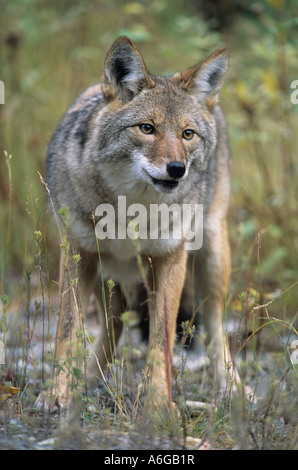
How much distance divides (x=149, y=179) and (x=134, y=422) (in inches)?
58.9

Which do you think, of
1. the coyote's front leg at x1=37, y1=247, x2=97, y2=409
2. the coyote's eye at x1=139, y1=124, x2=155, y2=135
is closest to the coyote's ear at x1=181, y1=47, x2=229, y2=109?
the coyote's eye at x1=139, y1=124, x2=155, y2=135

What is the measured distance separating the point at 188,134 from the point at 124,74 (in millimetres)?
614

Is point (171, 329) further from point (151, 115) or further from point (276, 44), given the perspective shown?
point (276, 44)

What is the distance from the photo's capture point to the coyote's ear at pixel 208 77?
4234 mm

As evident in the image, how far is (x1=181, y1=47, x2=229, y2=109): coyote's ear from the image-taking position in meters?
4.23

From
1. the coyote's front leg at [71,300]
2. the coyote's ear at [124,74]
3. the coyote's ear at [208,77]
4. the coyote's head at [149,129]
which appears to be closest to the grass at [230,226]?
the coyote's front leg at [71,300]

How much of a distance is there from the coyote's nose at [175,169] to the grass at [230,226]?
2.61ft

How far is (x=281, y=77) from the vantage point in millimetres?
6949

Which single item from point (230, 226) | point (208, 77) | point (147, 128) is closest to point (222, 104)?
point (230, 226)

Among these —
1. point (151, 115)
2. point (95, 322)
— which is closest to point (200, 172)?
point (151, 115)

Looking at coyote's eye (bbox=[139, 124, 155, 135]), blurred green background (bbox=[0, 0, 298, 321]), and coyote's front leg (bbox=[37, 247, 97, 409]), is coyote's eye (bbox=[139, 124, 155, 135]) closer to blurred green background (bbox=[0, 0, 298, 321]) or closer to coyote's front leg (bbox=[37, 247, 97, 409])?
coyote's front leg (bbox=[37, 247, 97, 409])

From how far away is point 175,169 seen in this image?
3.61 m

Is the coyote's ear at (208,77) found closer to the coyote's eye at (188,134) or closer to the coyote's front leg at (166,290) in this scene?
the coyote's eye at (188,134)

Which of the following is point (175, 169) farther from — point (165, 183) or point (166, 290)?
point (166, 290)
